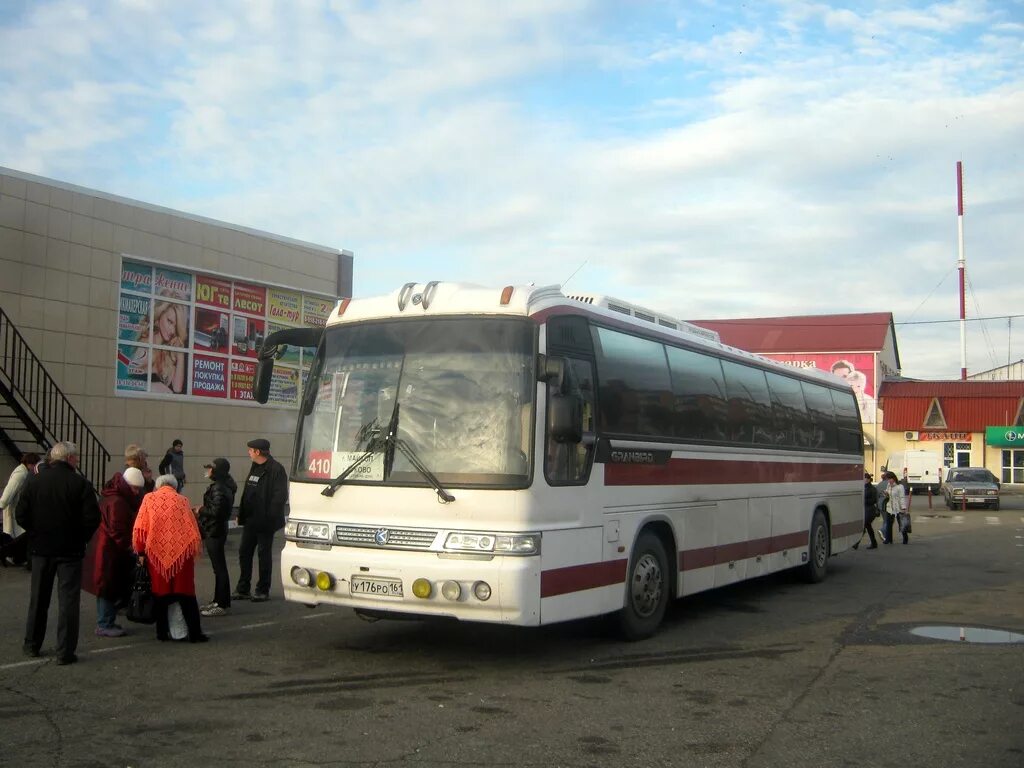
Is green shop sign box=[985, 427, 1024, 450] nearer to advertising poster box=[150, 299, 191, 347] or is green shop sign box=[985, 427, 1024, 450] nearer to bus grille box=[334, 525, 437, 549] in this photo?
advertising poster box=[150, 299, 191, 347]

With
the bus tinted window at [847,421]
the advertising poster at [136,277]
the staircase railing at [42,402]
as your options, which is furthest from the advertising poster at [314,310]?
the bus tinted window at [847,421]

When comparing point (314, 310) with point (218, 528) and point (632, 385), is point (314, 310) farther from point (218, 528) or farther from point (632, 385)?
point (632, 385)

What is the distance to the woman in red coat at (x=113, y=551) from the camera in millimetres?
9258

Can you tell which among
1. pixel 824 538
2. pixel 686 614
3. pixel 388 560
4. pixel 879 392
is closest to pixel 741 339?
pixel 879 392

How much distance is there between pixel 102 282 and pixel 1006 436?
50.7 metres

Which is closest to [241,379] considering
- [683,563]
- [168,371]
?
[168,371]

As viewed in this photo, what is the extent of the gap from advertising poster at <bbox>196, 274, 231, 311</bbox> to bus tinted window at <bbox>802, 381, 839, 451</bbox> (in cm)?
1264

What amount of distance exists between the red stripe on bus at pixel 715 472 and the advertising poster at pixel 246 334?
12621 millimetres

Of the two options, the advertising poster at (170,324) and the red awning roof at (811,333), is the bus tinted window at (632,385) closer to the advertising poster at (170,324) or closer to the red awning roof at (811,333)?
the advertising poster at (170,324)

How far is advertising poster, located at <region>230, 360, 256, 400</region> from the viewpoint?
886 inches

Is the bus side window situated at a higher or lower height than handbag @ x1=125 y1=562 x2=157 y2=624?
higher

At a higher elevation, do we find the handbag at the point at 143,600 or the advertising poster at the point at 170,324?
the advertising poster at the point at 170,324

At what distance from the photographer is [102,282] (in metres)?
19.6

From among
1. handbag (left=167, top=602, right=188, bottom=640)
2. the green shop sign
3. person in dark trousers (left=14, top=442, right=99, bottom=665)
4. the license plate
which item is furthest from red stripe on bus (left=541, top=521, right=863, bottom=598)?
the green shop sign
